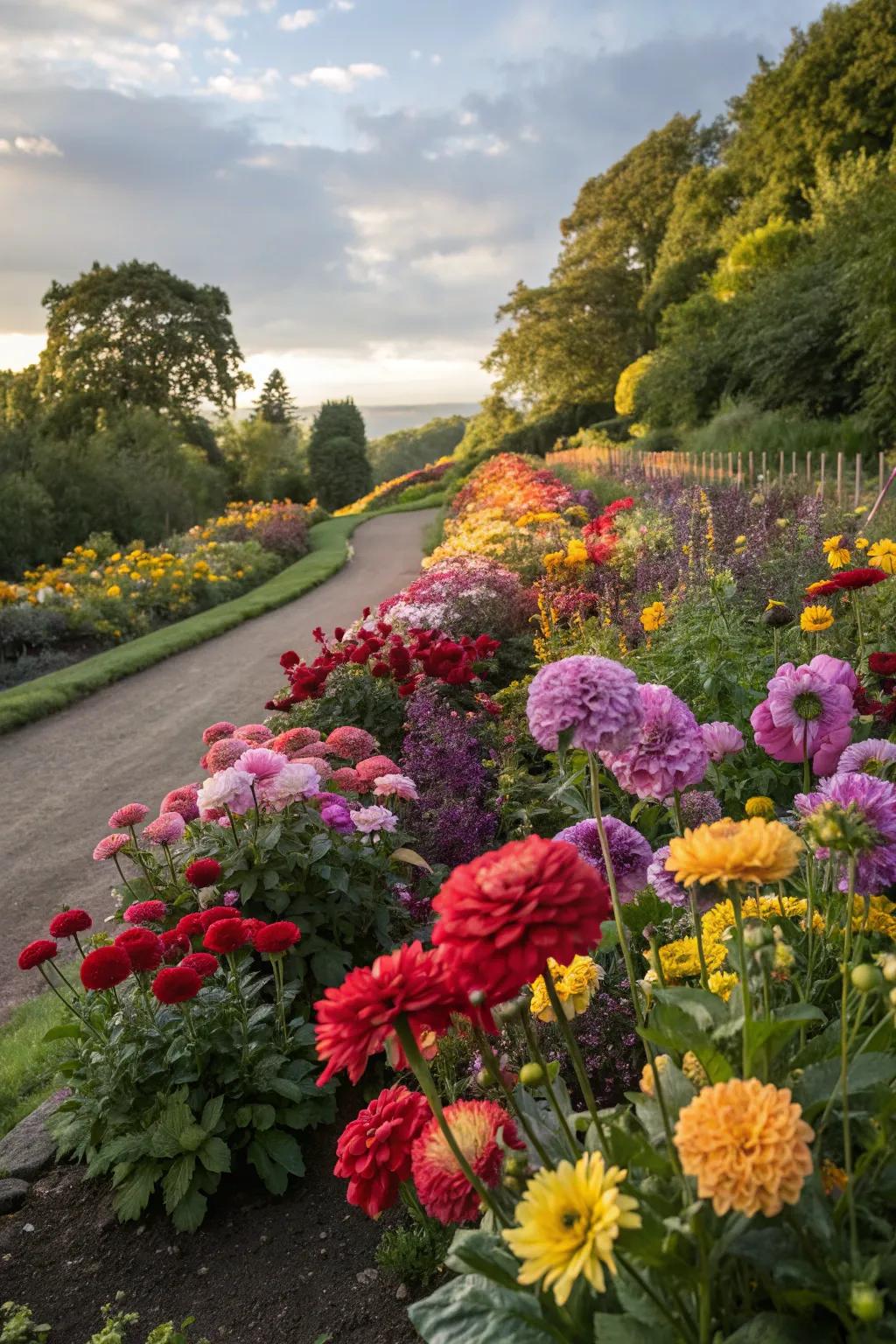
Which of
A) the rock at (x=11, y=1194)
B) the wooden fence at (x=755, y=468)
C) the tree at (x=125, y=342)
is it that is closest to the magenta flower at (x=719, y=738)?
the rock at (x=11, y=1194)

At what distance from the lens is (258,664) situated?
31.4 ft

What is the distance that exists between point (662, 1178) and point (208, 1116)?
5.63 ft

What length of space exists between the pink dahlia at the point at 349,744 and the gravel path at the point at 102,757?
1.64 m

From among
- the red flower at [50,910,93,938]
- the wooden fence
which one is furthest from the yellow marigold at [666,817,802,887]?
the wooden fence

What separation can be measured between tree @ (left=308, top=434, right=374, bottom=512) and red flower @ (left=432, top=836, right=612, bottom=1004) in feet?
118

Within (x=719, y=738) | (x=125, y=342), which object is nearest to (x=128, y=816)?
(x=719, y=738)

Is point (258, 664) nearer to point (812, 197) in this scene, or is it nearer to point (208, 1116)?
point (208, 1116)

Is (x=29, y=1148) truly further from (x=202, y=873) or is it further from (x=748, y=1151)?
(x=748, y=1151)

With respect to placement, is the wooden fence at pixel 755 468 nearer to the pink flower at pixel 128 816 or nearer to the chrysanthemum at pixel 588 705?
the pink flower at pixel 128 816

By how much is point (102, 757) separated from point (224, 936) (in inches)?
212

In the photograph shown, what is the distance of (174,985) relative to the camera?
2.06 m

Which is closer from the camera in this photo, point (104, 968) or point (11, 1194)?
point (104, 968)

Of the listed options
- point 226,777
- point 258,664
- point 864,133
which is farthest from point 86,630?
point 864,133

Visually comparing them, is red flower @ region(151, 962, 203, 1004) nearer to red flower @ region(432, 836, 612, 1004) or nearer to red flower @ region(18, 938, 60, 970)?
red flower @ region(18, 938, 60, 970)
